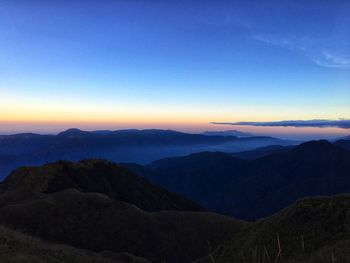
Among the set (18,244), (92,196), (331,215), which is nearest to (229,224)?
(92,196)

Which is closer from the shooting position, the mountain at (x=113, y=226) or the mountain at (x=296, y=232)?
the mountain at (x=296, y=232)

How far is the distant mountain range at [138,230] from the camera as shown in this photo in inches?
1155

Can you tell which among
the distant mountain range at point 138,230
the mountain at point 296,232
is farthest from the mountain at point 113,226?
the mountain at point 296,232

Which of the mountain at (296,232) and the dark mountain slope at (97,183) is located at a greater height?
the mountain at (296,232)

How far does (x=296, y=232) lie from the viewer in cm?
3297

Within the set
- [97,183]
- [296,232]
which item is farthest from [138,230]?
[97,183]

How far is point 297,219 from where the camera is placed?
1385 inches

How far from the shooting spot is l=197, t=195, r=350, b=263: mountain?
29844mm

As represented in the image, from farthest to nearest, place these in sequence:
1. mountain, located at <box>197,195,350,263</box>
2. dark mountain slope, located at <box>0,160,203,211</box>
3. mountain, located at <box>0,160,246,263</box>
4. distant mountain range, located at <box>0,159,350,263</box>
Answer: dark mountain slope, located at <box>0,160,203,211</box>, mountain, located at <box>0,160,246,263</box>, mountain, located at <box>197,195,350,263</box>, distant mountain range, located at <box>0,159,350,263</box>

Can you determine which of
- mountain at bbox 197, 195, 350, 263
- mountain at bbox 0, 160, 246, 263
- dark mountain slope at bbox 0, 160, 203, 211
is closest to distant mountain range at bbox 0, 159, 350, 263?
mountain at bbox 197, 195, 350, 263

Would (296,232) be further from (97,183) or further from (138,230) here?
(97,183)

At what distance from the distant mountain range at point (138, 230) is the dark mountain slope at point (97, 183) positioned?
22.9 inches

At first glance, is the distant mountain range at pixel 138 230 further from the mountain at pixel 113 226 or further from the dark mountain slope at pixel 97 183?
the dark mountain slope at pixel 97 183

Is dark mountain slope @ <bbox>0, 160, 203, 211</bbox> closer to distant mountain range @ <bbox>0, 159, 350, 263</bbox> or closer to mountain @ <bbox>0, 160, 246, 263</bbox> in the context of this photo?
distant mountain range @ <bbox>0, 159, 350, 263</bbox>
